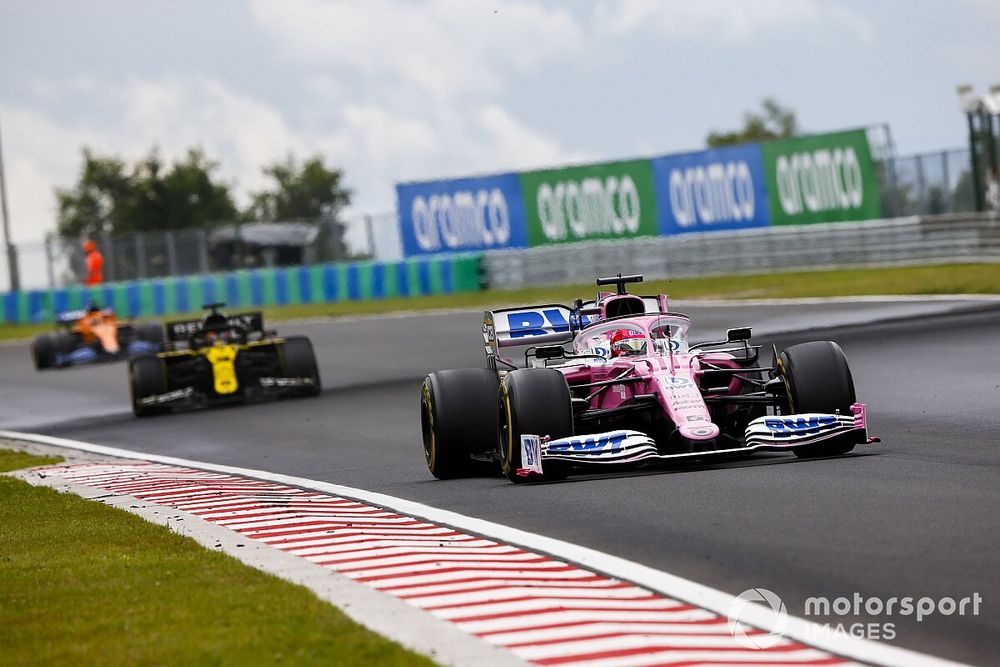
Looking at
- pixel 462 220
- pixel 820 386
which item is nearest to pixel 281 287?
pixel 462 220

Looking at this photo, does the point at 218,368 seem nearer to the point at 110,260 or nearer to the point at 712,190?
the point at 712,190

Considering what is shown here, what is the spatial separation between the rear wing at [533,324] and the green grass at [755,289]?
13.2 meters

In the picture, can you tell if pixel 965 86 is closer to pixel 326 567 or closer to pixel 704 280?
pixel 704 280

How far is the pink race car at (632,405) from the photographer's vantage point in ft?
35.6

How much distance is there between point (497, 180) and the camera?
45.2m

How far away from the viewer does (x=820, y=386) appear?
1125 cm

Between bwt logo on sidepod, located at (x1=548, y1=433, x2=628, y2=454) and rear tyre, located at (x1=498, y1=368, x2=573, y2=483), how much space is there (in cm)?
10

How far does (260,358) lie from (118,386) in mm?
5140

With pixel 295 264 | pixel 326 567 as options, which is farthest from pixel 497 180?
pixel 326 567

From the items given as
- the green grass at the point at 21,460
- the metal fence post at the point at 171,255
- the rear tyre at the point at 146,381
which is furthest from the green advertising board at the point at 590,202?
the green grass at the point at 21,460

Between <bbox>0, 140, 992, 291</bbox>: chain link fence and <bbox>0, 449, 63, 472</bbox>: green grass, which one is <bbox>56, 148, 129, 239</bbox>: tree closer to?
<bbox>0, 140, 992, 291</bbox>: chain link fence

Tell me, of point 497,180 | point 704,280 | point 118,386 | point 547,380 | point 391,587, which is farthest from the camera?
point 497,180

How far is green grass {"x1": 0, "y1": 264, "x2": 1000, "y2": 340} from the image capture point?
2985 centimetres

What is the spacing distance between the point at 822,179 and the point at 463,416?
29.5 m
